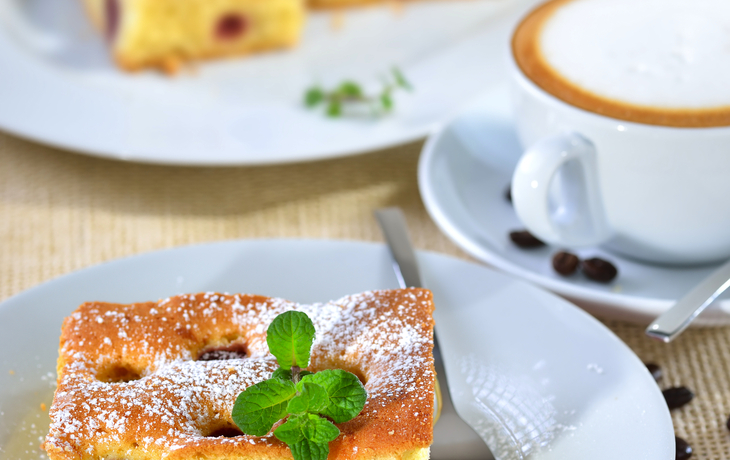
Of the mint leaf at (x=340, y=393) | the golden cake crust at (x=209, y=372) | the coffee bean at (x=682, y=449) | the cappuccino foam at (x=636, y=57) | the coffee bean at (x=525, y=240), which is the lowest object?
the coffee bean at (x=682, y=449)

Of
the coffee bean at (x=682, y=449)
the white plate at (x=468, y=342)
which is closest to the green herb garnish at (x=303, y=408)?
the white plate at (x=468, y=342)

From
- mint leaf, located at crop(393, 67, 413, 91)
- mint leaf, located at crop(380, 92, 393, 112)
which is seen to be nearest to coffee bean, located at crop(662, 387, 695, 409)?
mint leaf, located at crop(380, 92, 393, 112)

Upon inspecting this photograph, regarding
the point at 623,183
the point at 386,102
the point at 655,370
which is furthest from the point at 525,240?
the point at 386,102

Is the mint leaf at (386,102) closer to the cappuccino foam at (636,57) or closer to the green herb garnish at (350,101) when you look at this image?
the green herb garnish at (350,101)

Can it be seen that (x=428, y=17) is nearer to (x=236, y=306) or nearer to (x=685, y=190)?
(x=685, y=190)

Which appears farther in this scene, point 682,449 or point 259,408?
point 682,449

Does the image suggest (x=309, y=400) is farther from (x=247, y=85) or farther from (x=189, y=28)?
(x=189, y=28)
